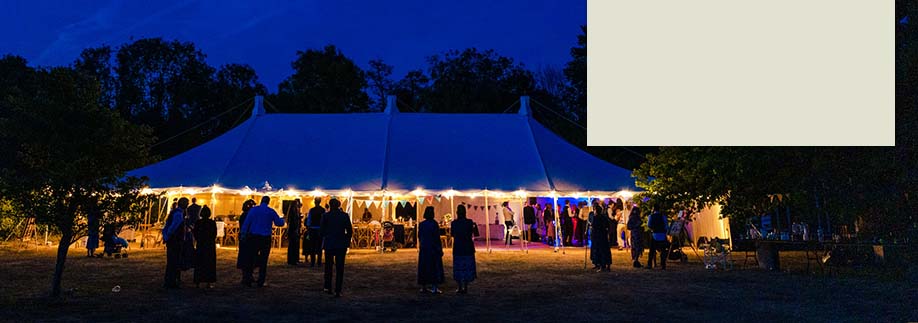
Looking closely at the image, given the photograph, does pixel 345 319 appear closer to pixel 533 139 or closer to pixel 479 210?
pixel 533 139

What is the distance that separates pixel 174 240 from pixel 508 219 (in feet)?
→ 45.1

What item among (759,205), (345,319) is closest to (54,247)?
(345,319)

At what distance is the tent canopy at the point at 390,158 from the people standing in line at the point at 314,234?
4097 millimetres

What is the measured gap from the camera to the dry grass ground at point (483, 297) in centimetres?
628

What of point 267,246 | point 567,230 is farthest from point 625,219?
point 267,246

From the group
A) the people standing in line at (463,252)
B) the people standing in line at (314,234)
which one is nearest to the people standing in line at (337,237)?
the people standing in line at (463,252)

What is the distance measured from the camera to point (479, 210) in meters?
21.2

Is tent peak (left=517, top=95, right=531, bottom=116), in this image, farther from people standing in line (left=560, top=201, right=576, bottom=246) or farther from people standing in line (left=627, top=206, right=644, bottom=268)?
people standing in line (left=627, top=206, right=644, bottom=268)

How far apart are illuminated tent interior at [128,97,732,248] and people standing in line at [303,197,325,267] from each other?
13.4ft

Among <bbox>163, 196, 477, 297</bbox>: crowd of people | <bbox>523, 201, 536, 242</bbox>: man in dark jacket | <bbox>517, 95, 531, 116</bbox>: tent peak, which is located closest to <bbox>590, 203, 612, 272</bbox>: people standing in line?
<bbox>163, 196, 477, 297</bbox>: crowd of people

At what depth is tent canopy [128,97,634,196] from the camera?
16.2 metres

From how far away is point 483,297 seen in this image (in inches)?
302

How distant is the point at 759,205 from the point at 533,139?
634 centimetres

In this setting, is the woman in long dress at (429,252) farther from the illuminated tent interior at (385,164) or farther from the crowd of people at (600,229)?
the illuminated tent interior at (385,164)
